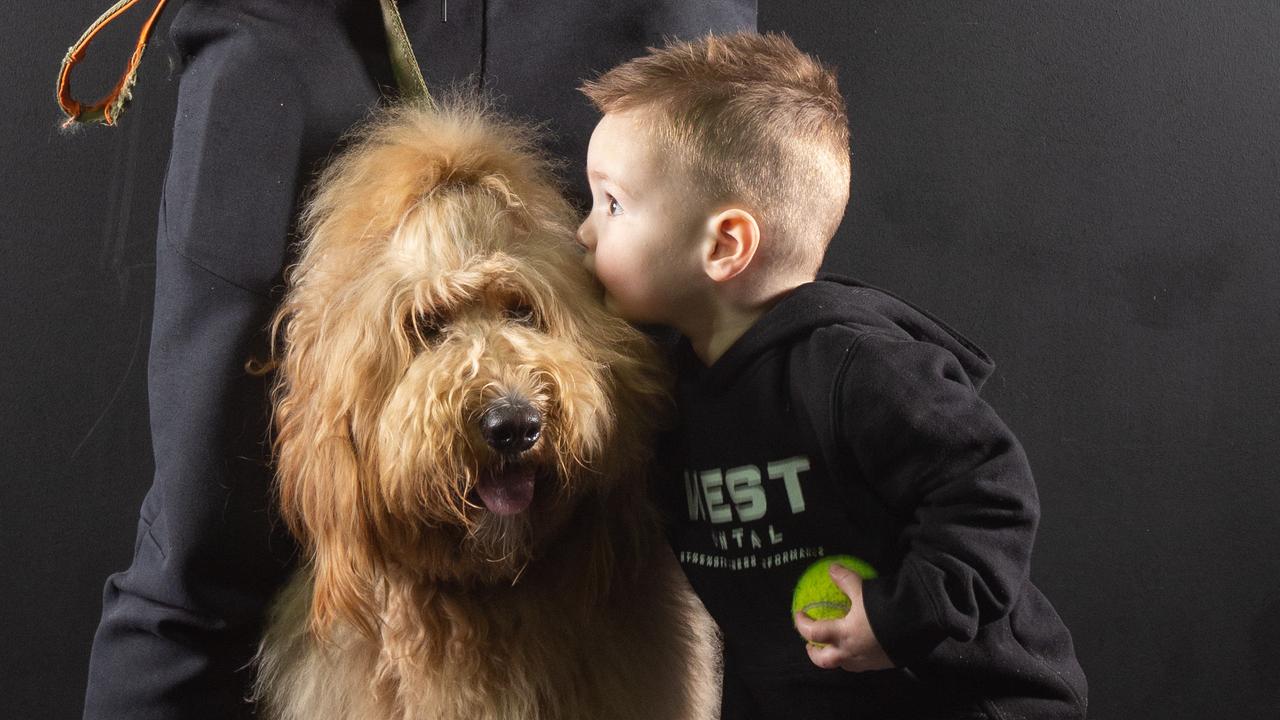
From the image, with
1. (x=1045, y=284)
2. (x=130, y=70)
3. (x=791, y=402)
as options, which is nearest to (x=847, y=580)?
(x=791, y=402)

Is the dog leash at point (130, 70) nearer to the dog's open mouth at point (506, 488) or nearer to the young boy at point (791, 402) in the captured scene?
the young boy at point (791, 402)

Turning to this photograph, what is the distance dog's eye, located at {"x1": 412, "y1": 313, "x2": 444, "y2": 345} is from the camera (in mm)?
1113

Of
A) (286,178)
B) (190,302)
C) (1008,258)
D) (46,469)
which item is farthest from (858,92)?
(46,469)

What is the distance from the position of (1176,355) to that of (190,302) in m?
1.61

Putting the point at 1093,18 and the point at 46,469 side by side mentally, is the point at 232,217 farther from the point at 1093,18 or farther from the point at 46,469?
the point at 1093,18

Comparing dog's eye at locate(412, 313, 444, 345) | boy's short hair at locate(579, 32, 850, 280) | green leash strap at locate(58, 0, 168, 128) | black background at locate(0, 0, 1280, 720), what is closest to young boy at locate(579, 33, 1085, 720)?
boy's short hair at locate(579, 32, 850, 280)

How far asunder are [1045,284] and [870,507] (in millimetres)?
1039

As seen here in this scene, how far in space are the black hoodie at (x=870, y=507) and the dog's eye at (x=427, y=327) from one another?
0.89 feet

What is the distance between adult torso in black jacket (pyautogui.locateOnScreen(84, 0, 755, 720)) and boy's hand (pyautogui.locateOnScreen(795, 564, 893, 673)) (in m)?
0.61

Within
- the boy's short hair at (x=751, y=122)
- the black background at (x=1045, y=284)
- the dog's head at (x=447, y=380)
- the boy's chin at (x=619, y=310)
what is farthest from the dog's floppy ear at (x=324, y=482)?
the black background at (x=1045, y=284)

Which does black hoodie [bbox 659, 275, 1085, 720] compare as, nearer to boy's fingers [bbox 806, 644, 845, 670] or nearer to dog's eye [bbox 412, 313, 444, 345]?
boy's fingers [bbox 806, 644, 845, 670]

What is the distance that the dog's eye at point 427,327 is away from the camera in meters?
1.11

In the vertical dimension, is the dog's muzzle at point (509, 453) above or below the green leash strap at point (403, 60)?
below

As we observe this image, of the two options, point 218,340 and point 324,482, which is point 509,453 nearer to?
point 324,482
